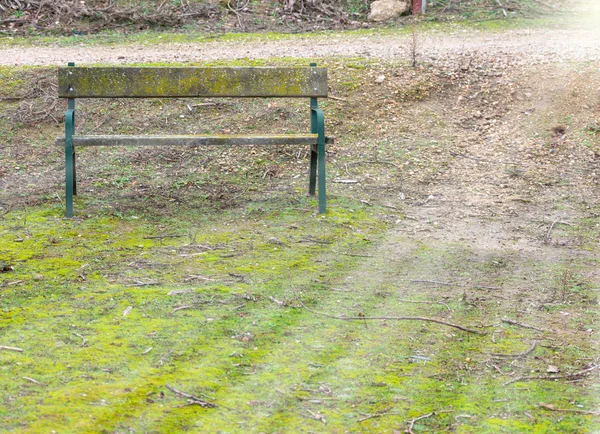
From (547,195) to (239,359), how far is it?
4237 mm

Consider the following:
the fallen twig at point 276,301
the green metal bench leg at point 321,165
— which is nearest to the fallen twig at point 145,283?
the fallen twig at point 276,301

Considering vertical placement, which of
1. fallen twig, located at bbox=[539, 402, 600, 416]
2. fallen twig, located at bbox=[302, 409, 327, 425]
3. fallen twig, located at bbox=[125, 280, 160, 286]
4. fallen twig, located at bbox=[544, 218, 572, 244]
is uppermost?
fallen twig, located at bbox=[544, 218, 572, 244]

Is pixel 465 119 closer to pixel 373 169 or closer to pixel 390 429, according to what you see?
pixel 373 169

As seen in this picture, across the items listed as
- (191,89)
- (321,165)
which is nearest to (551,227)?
(321,165)

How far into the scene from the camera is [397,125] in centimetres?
842

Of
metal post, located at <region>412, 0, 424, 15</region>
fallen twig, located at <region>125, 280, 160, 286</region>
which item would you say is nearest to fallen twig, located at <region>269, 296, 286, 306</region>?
fallen twig, located at <region>125, 280, 160, 286</region>

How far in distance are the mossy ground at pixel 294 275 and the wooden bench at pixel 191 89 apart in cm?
56

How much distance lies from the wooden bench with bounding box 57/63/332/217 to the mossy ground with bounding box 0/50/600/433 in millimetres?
556

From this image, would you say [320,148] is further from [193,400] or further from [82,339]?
[193,400]

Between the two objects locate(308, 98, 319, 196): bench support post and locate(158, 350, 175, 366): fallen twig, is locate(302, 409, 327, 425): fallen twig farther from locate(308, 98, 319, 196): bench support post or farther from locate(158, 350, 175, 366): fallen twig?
locate(308, 98, 319, 196): bench support post

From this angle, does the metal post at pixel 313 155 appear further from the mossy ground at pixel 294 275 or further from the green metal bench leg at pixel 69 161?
the green metal bench leg at pixel 69 161

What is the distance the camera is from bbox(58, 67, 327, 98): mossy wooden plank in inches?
252

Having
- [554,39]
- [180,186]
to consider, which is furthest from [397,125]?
[554,39]

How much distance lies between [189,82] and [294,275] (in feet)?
7.82
